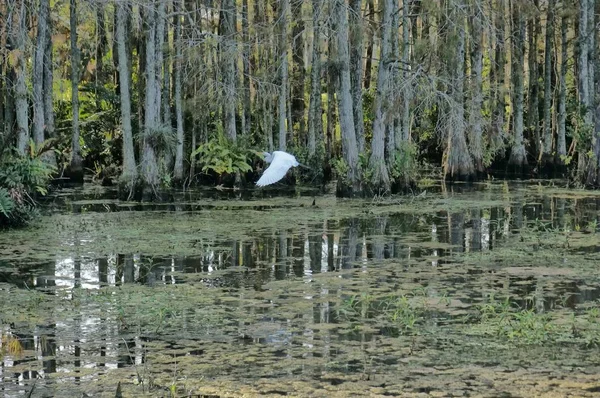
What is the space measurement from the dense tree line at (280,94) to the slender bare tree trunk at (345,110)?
0.03 meters

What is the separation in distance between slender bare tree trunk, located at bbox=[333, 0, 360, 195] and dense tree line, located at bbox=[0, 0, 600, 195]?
0.03 meters

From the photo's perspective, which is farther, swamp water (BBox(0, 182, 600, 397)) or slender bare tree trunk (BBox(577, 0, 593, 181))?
slender bare tree trunk (BBox(577, 0, 593, 181))

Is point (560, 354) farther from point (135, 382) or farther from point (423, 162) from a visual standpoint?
point (423, 162)

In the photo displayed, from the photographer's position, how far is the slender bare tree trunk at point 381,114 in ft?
73.7

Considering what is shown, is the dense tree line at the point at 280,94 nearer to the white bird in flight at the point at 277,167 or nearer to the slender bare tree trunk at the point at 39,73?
the slender bare tree trunk at the point at 39,73

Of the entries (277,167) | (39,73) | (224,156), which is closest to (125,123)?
(39,73)

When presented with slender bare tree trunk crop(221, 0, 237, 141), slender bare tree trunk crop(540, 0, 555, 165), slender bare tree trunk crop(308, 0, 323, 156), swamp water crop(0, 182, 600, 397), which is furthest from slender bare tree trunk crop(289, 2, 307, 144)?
swamp water crop(0, 182, 600, 397)

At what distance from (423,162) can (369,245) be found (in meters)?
25.1

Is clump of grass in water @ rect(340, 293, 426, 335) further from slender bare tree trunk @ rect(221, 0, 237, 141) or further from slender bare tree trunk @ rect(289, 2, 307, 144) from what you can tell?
slender bare tree trunk @ rect(289, 2, 307, 144)

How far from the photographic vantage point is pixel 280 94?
2958 centimetres

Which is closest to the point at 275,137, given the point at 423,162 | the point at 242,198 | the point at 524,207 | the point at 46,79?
the point at 423,162

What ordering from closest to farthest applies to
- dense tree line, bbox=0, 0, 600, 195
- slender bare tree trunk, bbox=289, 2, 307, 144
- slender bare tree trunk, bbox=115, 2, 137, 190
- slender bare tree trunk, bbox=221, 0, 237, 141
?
slender bare tree trunk, bbox=115, 2, 137, 190, dense tree line, bbox=0, 0, 600, 195, slender bare tree trunk, bbox=221, 0, 237, 141, slender bare tree trunk, bbox=289, 2, 307, 144

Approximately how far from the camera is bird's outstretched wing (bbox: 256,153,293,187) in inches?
569

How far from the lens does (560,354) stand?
7.24 m
